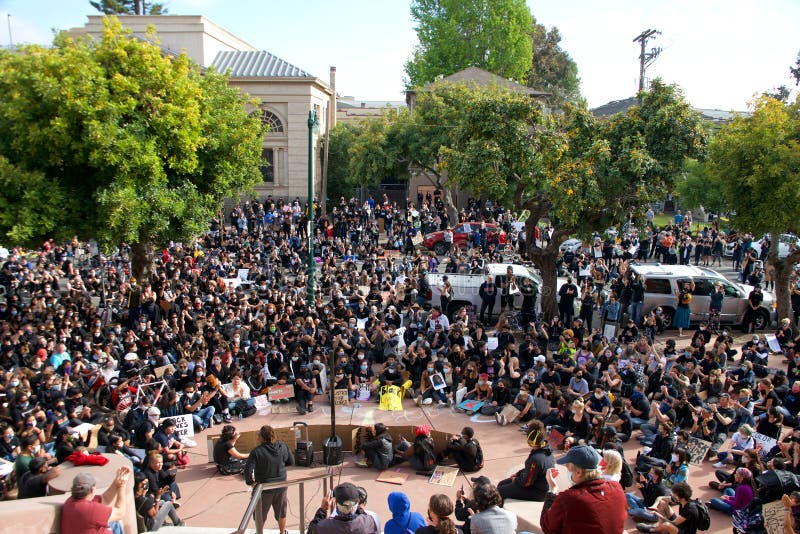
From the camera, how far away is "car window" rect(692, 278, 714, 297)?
17.5 metres

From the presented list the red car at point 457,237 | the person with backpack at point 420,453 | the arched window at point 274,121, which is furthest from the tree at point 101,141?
the arched window at point 274,121

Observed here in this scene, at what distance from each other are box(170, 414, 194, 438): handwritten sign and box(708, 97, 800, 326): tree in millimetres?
13942

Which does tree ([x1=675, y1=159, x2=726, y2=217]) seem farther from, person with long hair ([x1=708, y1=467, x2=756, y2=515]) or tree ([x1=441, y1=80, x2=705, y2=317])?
person with long hair ([x1=708, y1=467, x2=756, y2=515])

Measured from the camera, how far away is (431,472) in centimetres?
1026

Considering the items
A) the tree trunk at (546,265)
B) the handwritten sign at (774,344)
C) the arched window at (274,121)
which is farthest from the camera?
the arched window at (274,121)

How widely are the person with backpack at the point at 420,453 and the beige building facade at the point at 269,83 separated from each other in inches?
1047

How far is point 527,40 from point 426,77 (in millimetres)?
8089

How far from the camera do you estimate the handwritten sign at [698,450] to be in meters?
10.2

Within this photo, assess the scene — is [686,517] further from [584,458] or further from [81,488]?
[81,488]

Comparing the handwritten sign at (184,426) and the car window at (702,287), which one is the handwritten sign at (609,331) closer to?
the car window at (702,287)

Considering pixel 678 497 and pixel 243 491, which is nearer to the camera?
pixel 678 497

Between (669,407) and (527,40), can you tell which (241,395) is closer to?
(669,407)

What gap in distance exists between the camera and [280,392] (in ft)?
42.9

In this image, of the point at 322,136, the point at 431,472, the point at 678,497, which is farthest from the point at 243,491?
the point at 322,136
